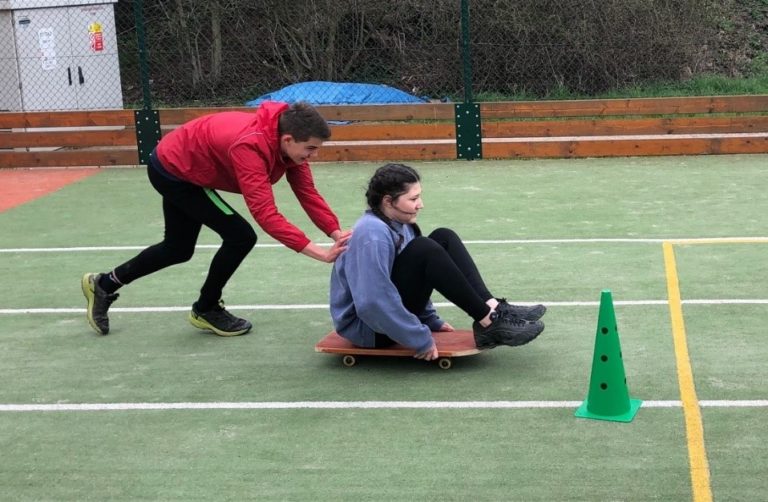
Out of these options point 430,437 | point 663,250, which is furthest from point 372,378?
point 663,250

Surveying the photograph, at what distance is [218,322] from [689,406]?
2.70 metres

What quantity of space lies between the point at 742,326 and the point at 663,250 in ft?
6.77

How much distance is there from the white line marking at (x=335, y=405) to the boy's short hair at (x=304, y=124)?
1297mm

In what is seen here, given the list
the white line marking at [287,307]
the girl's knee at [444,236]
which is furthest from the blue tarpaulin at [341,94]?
the girl's knee at [444,236]

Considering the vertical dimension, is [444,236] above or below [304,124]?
below

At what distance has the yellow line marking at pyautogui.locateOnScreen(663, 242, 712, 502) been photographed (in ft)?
12.5

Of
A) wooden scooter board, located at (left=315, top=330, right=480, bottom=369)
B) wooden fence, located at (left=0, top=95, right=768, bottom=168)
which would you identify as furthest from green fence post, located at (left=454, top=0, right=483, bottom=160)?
wooden scooter board, located at (left=315, top=330, right=480, bottom=369)

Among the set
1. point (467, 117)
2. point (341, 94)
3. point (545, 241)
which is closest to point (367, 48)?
point (341, 94)

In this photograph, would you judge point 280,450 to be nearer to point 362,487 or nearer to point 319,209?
point 362,487

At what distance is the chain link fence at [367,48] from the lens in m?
15.3

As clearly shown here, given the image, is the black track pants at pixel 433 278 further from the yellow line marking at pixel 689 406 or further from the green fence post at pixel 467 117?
the green fence post at pixel 467 117

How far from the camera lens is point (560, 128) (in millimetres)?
12594

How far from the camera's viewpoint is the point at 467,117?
12.6 m

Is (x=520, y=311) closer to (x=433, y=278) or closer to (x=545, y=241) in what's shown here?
(x=433, y=278)
